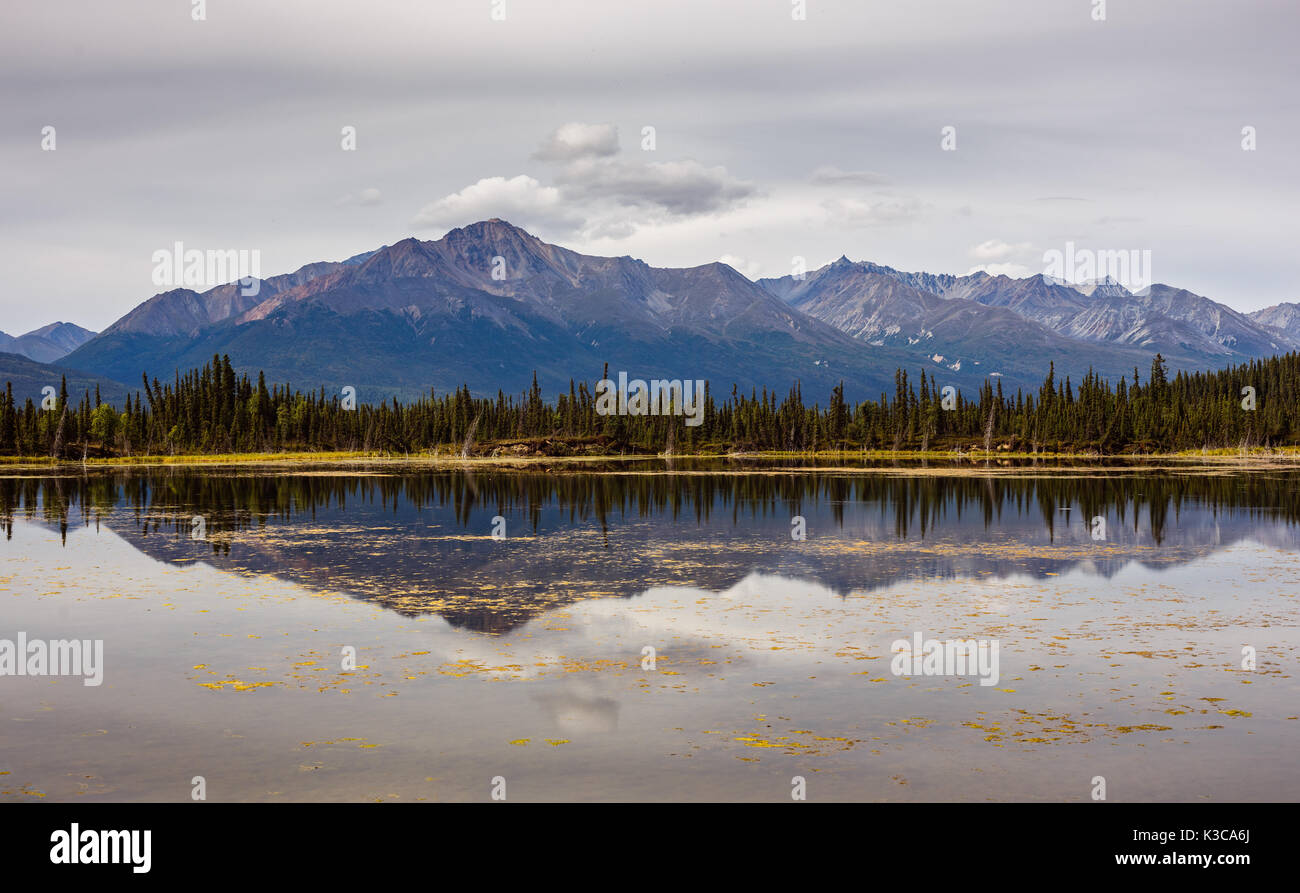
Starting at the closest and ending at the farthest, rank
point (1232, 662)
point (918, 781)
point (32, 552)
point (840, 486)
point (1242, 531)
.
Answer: point (918, 781) → point (1232, 662) → point (32, 552) → point (1242, 531) → point (840, 486)

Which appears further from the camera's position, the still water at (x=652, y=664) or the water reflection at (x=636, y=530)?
the water reflection at (x=636, y=530)

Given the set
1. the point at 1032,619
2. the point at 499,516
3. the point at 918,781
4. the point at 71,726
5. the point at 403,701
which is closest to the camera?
the point at 918,781

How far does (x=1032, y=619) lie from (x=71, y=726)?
25019 mm

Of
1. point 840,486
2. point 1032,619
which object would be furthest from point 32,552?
point 840,486

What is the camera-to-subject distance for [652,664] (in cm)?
2398

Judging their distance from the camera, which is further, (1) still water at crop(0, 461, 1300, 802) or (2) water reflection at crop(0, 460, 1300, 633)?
(2) water reflection at crop(0, 460, 1300, 633)

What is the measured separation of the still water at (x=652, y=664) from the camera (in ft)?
53.2

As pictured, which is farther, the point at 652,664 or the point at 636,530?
the point at 636,530

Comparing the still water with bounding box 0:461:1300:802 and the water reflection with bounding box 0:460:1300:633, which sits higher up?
the water reflection with bounding box 0:460:1300:633

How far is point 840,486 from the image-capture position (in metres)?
98.9

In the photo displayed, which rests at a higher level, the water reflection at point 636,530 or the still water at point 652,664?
the water reflection at point 636,530

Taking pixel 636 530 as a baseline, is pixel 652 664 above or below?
below

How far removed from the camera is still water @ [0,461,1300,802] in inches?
638
